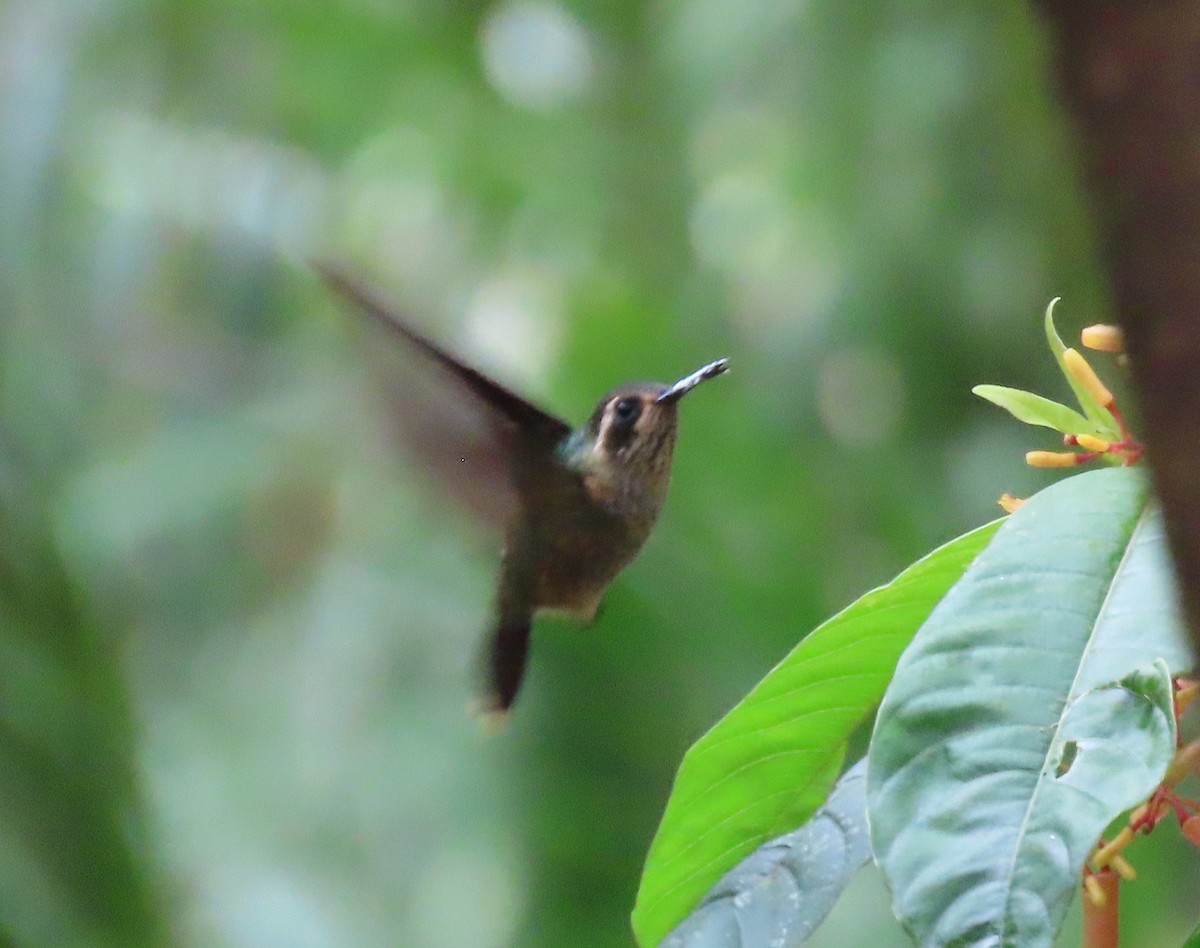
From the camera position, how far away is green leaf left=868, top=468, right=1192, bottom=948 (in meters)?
0.77

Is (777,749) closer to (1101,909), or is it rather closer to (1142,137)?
(1101,909)

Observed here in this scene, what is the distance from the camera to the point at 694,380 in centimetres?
141

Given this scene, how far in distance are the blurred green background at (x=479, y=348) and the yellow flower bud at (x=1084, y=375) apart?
184 centimetres

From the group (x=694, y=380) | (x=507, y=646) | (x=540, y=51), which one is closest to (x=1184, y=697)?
(x=694, y=380)

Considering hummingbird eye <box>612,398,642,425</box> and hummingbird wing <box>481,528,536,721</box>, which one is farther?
hummingbird wing <box>481,528,536,721</box>

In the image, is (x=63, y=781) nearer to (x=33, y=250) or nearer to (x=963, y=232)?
(x=33, y=250)

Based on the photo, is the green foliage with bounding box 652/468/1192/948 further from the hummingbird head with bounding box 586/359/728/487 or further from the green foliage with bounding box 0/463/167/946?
the green foliage with bounding box 0/463/167/946

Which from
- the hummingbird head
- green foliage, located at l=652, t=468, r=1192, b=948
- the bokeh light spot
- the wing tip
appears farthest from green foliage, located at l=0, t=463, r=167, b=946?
the bokeh light spot

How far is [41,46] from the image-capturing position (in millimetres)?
3033

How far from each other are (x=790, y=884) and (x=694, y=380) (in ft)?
1.76

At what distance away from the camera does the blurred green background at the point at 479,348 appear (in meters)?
2.92

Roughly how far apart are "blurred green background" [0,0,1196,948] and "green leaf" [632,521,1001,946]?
1714mm

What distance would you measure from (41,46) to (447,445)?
1.94m

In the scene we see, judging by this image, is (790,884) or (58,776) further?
(58,776)
